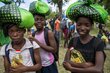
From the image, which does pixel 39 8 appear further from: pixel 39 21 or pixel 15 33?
pixel 15 33

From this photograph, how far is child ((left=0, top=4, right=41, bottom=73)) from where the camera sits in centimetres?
425

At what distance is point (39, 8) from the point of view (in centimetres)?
535

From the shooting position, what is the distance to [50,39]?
5.29 metres

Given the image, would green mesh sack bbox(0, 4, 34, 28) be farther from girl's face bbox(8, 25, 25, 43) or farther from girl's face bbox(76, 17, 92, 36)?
girl's face bbox(76, 17, 92, 36)

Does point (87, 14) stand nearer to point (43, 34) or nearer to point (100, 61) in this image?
point (100, 61)

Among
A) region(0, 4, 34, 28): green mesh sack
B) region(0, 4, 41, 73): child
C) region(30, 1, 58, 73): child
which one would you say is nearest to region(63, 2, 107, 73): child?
region(0, 4, 41, 73): child

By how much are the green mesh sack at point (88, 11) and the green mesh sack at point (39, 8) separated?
3.51 ft

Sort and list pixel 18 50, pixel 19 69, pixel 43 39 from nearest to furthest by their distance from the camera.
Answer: pixel 19 69 → pixel 18 50 → pixel 43 39

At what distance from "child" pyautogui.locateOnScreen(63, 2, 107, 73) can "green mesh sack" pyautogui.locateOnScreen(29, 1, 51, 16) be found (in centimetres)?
114

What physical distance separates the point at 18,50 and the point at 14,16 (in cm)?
47

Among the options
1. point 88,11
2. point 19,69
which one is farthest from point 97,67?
point 19,69

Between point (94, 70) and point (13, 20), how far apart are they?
1120mm

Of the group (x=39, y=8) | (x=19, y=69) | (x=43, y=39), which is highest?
(x=39, y=8)

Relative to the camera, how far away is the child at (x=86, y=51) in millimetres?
4102
